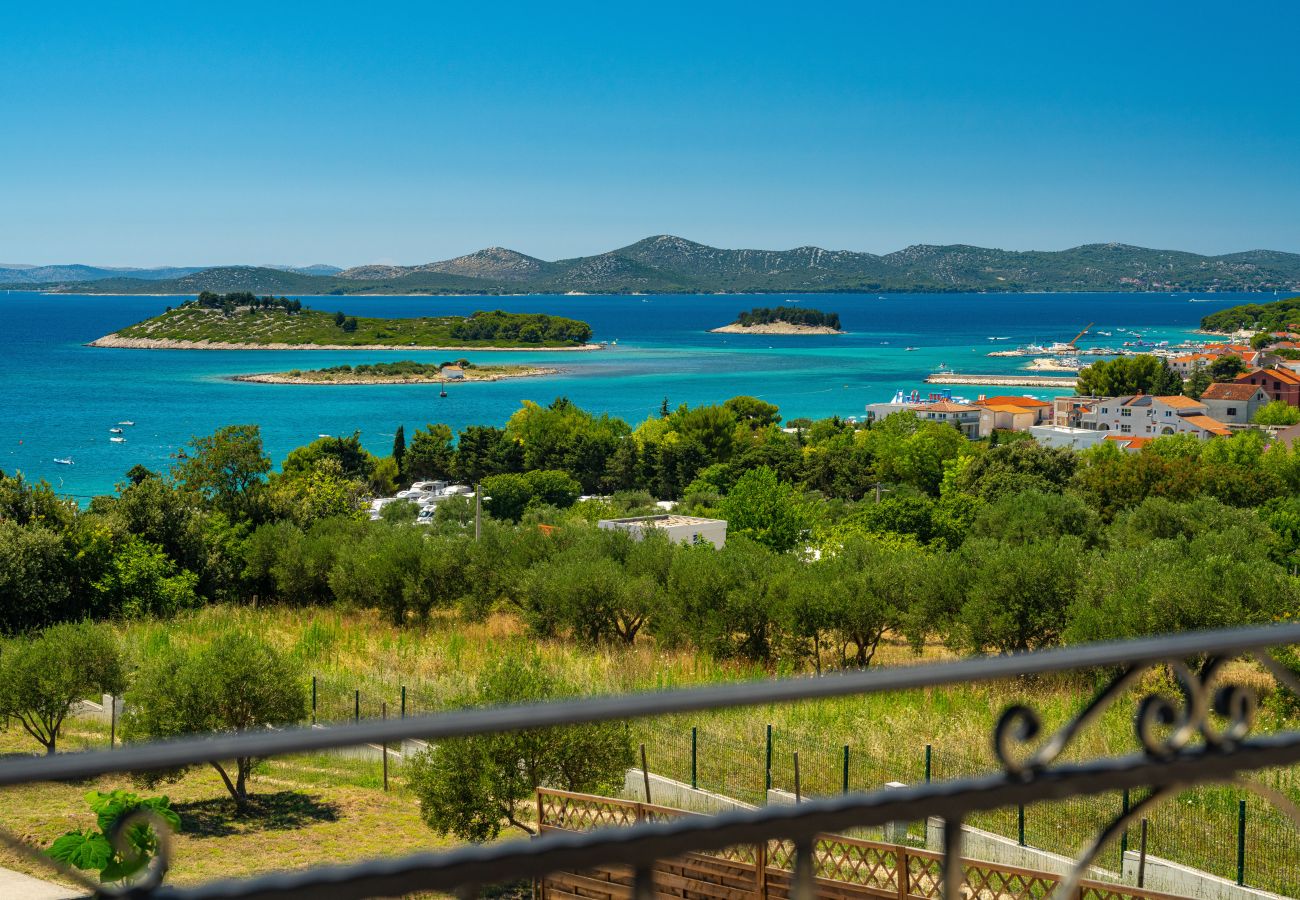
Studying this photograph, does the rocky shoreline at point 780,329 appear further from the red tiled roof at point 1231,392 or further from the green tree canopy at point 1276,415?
the green tree canopy at point 1276,415

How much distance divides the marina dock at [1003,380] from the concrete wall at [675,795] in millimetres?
102002

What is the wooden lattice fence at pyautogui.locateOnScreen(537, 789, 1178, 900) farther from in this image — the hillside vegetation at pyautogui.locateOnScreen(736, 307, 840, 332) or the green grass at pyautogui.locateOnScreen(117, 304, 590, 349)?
the hillside vegetation at pyautogui.locateOnScreen(736, 307, 840, 332)

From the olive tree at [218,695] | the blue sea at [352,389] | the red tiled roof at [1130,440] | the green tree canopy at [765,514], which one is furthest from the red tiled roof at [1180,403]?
the olive tree at [218,695]

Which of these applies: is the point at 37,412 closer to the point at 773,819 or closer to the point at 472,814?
the point at 472,814

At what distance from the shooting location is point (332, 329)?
163250 millimetres

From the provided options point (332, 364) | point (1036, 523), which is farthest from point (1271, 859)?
point (332, 364)

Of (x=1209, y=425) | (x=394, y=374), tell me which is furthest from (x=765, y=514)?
(x=394, y=374)

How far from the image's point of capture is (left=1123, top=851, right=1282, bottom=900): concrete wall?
10117 mm

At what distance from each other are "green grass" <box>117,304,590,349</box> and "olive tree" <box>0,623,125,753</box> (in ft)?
446

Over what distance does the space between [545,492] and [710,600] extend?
92.3 ft

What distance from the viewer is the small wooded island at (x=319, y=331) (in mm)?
153625

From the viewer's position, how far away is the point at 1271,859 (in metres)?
10.6

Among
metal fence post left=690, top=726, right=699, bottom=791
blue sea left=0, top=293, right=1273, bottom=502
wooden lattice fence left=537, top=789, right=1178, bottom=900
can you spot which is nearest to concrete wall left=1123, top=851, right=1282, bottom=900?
wooden lattice fence left=537, top=789, right=1178, bottom=900

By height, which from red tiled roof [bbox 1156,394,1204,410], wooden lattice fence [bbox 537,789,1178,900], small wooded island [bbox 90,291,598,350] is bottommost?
red tiled roof [bbox 1156,394,1204,410]
